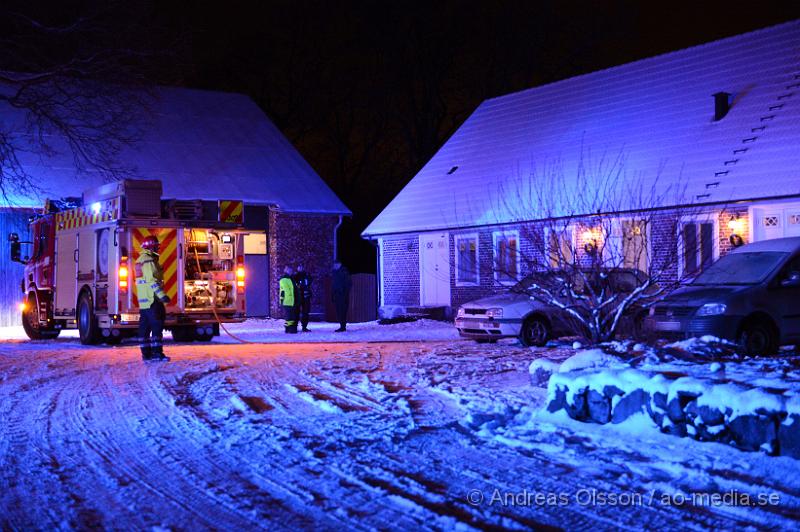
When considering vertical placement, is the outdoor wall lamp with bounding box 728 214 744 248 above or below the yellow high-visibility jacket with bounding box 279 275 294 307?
above

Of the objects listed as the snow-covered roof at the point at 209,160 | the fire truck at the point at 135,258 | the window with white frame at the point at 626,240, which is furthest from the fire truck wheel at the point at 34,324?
the window with white frame at the point at 626,240

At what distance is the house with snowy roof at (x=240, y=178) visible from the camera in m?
31.1

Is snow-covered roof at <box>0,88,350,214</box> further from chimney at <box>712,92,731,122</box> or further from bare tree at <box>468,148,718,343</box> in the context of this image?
chimney at <box>712,92,731,122</box>

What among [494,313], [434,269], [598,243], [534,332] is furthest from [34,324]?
[598,243]

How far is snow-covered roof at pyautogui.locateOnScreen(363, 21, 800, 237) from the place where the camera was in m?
21.6

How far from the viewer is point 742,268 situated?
1609 cm

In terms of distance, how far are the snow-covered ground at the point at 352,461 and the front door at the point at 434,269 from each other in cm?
1602

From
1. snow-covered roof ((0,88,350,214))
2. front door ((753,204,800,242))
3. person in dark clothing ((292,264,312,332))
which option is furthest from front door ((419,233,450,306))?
front door ((753,204,800,242))

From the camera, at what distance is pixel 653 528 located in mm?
5746

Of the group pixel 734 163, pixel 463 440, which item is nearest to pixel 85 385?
pixel 463 440

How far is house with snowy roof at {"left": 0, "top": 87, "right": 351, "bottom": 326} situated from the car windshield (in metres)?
17.8

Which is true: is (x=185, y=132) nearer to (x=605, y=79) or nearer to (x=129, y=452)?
(x=605, y=79)

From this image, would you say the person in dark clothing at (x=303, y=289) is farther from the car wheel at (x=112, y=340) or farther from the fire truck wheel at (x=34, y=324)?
the fire truck wheel at (x=34, y=324)

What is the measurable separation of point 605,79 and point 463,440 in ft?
73.8
